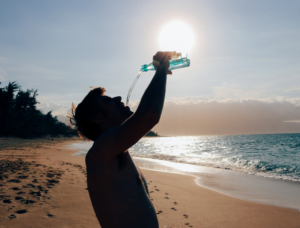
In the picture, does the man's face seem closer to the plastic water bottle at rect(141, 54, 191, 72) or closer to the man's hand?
the man's hand

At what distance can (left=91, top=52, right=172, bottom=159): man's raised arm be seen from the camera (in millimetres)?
1165

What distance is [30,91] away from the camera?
4641 cm

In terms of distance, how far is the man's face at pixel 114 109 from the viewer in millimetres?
1646

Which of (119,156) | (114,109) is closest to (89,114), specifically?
(114,109)

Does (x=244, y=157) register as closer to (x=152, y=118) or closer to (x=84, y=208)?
(x=84, y=208)

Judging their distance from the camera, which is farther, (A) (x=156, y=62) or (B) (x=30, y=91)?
(B) (x=30, y=91)

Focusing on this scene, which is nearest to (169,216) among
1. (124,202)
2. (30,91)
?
(124,202)

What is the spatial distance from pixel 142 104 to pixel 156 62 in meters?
0.33

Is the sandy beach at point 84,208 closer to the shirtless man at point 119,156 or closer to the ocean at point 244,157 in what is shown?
the shirtless man at point 119,156

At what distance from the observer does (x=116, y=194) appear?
1.41m

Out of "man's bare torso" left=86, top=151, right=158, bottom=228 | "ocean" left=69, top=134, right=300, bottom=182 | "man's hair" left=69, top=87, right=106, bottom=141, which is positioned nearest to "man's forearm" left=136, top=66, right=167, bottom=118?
"man's bare torso" left=86, top=151, right=158, bottom=228

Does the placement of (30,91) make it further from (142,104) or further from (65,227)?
(142,104)

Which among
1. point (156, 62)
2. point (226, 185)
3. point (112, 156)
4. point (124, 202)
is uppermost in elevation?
point (156, 62)

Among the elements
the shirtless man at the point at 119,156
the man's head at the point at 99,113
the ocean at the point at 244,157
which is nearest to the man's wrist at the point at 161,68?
the shirtless man at the point at 119,156
